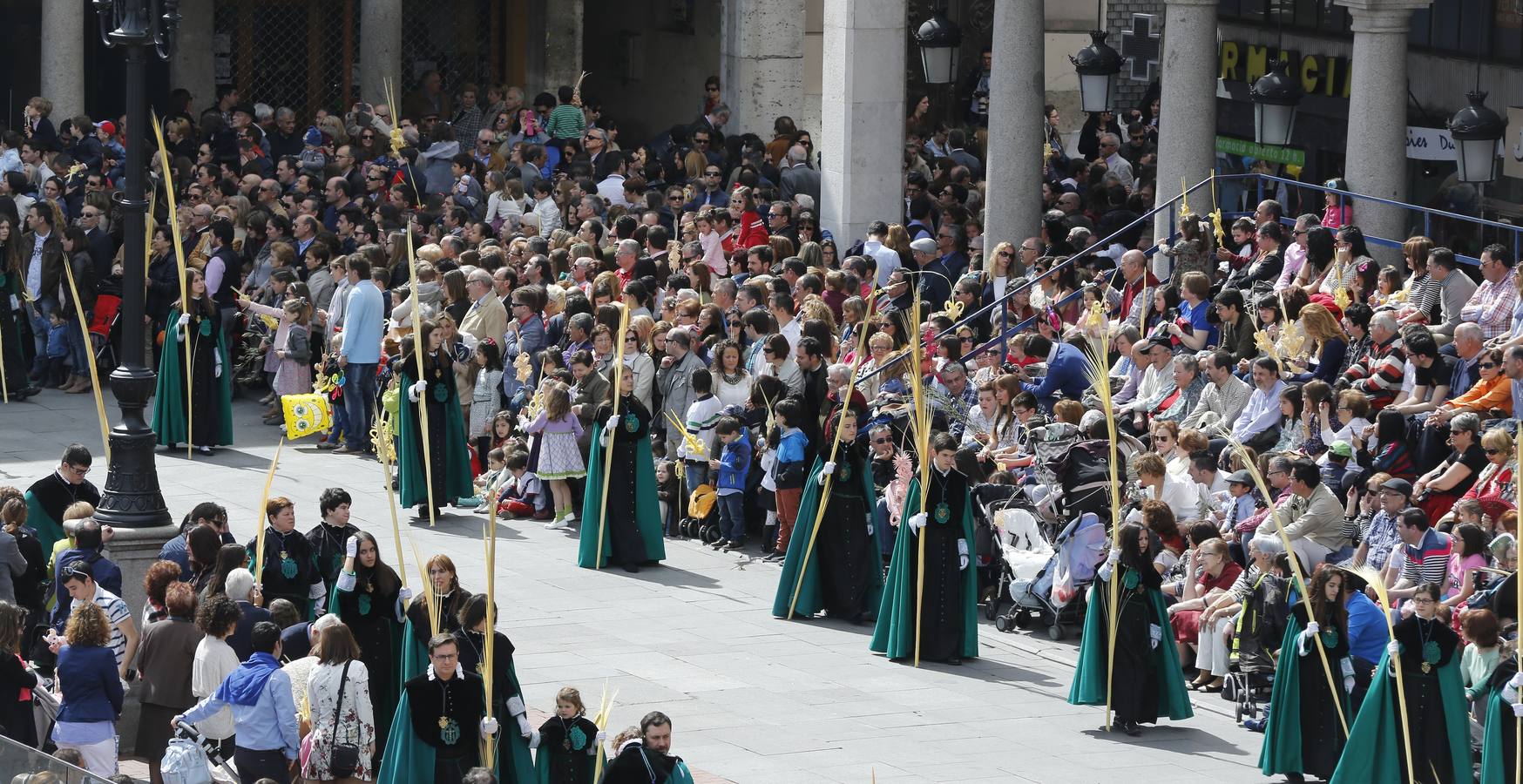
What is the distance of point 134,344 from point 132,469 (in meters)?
0.67

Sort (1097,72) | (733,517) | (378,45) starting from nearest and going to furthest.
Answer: (733,517)
(1097,72)
(378,45)

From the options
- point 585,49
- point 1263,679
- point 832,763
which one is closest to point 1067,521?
point 1263,679

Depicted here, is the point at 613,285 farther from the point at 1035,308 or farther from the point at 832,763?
the point at 832,763

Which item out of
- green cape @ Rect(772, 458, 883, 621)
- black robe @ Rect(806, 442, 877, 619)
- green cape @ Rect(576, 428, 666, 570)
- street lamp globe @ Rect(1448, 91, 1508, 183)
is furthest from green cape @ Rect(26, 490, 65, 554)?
street lamp globe @ Rect(1448, 91, 1508, 183)

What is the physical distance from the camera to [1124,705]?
13.2m

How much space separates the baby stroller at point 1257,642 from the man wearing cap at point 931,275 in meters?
6.13

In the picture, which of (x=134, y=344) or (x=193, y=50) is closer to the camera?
(x=134, y=344)

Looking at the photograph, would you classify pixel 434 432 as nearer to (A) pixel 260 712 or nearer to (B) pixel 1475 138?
(A) pixel 260 712

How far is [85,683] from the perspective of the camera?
11.1 metres

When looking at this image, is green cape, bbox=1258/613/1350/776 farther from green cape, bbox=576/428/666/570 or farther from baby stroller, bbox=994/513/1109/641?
green cape, bbox=576/428/666/570

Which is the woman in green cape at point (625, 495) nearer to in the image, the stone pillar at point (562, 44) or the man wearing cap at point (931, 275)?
the man wearing cap at point (931, 275)

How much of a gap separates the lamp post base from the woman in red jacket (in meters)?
8.50

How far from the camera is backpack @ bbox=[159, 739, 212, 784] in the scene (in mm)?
10594

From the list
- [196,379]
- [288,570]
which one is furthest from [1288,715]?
[196,379]
